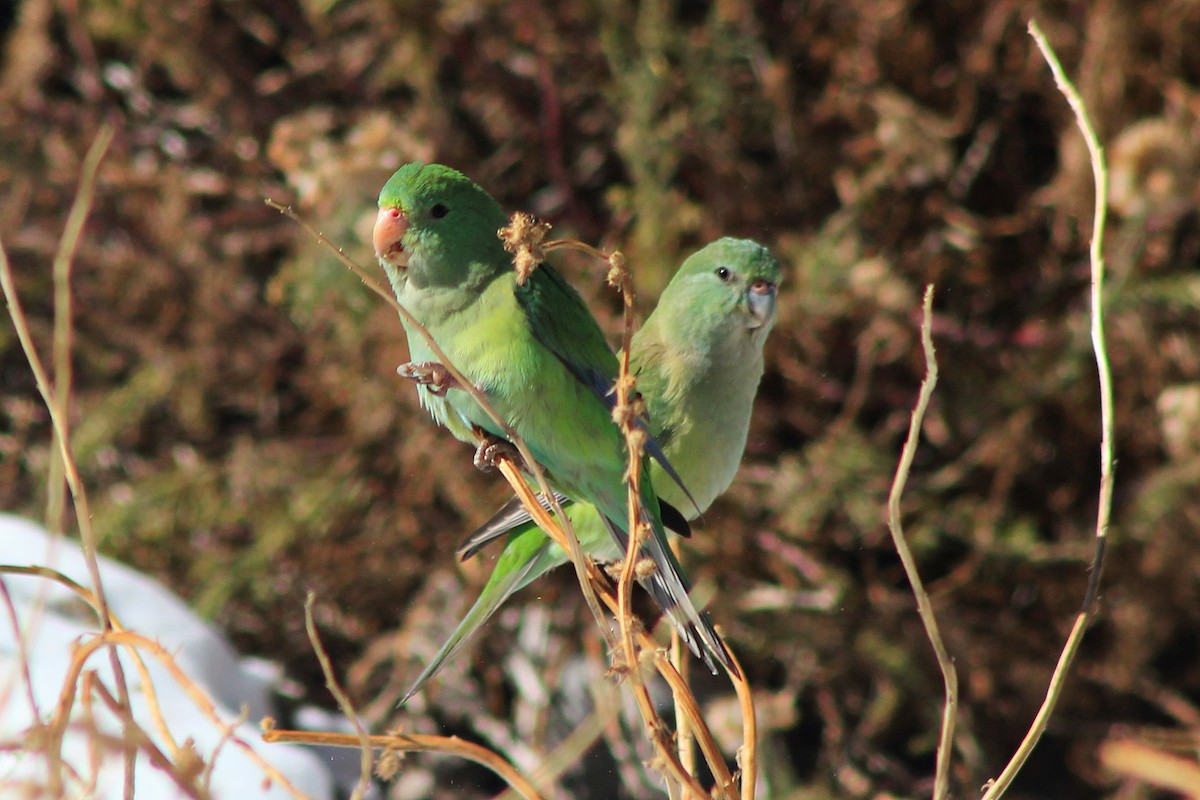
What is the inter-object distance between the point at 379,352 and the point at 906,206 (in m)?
1.12

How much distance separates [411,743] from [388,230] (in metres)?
0.72

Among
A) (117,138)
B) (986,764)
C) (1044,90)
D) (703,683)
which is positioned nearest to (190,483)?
(117,138)

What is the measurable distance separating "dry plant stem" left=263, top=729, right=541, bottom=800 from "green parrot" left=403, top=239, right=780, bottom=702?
661 mm

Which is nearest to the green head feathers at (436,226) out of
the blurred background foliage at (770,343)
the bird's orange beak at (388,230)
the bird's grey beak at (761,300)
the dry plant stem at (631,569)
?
the bird's orange beak at (388,230)

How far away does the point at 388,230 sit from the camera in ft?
4.33

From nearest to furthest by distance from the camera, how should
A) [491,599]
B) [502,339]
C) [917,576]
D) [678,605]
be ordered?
[917,576] < [678,605] < [502,339] < [491,599]

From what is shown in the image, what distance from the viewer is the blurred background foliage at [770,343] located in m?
2.31

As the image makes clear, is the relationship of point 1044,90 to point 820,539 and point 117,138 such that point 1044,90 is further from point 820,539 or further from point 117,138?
point 117,138

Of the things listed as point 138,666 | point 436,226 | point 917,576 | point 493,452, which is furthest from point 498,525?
point 917,576

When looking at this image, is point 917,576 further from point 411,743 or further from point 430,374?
point 430,374

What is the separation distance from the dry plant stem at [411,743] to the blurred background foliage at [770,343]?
5.11 ft

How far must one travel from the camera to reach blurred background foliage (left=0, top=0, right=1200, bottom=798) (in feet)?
7.57

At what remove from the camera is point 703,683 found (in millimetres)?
2557

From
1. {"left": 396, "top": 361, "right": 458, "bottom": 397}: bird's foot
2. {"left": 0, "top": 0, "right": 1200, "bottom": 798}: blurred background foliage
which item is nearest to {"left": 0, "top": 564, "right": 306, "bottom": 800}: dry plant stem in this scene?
{"left": 396, "top": 361, "right": 458, "bottom": 397}: bird's foot
